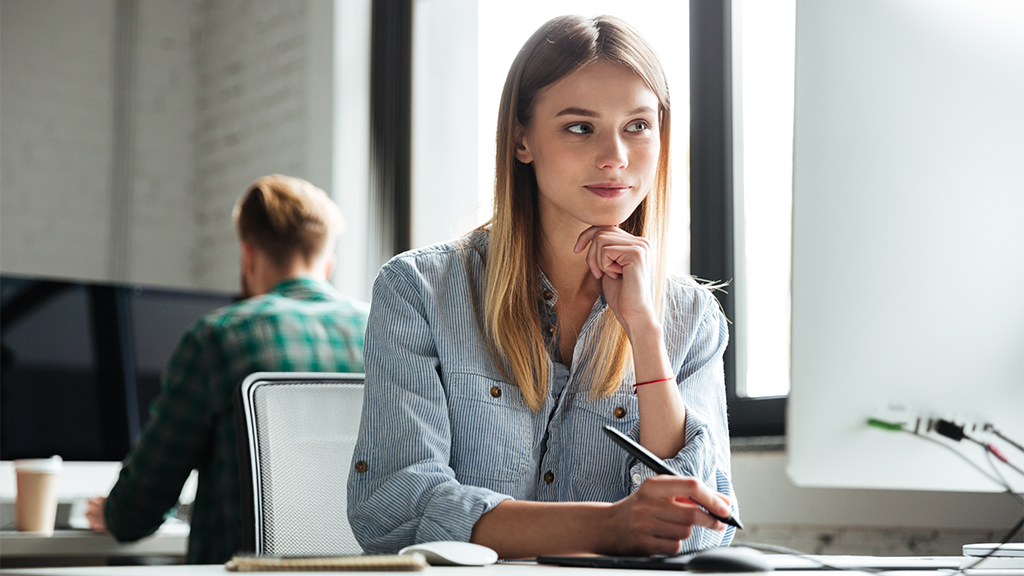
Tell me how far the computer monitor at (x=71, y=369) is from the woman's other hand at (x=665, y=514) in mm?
2020

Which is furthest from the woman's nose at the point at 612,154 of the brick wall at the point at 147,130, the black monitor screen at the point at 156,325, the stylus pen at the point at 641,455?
the brick wall at the point at 147,130

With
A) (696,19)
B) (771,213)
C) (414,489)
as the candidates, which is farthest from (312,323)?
(696,19)

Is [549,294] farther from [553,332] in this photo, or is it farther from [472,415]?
[472,415]

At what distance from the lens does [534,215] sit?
4.83 feet

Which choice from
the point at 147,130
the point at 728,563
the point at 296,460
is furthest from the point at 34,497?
the point at 147,130

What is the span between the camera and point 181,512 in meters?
2.47

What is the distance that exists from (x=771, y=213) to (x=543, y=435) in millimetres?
1427

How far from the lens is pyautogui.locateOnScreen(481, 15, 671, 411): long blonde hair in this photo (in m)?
1.29

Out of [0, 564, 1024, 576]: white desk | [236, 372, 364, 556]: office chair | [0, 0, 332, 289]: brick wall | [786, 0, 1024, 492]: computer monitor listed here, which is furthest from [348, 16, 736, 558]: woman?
[0, 0, 332, 289]: brick wall

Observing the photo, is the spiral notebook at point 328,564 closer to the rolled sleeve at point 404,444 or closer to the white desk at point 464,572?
the white desk at point 464,572

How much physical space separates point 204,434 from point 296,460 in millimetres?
657

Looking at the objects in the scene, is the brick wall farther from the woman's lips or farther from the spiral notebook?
the spiral notebook

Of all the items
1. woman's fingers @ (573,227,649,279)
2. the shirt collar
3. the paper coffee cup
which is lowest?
the paper coffee cup

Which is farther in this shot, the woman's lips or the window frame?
the window frame
